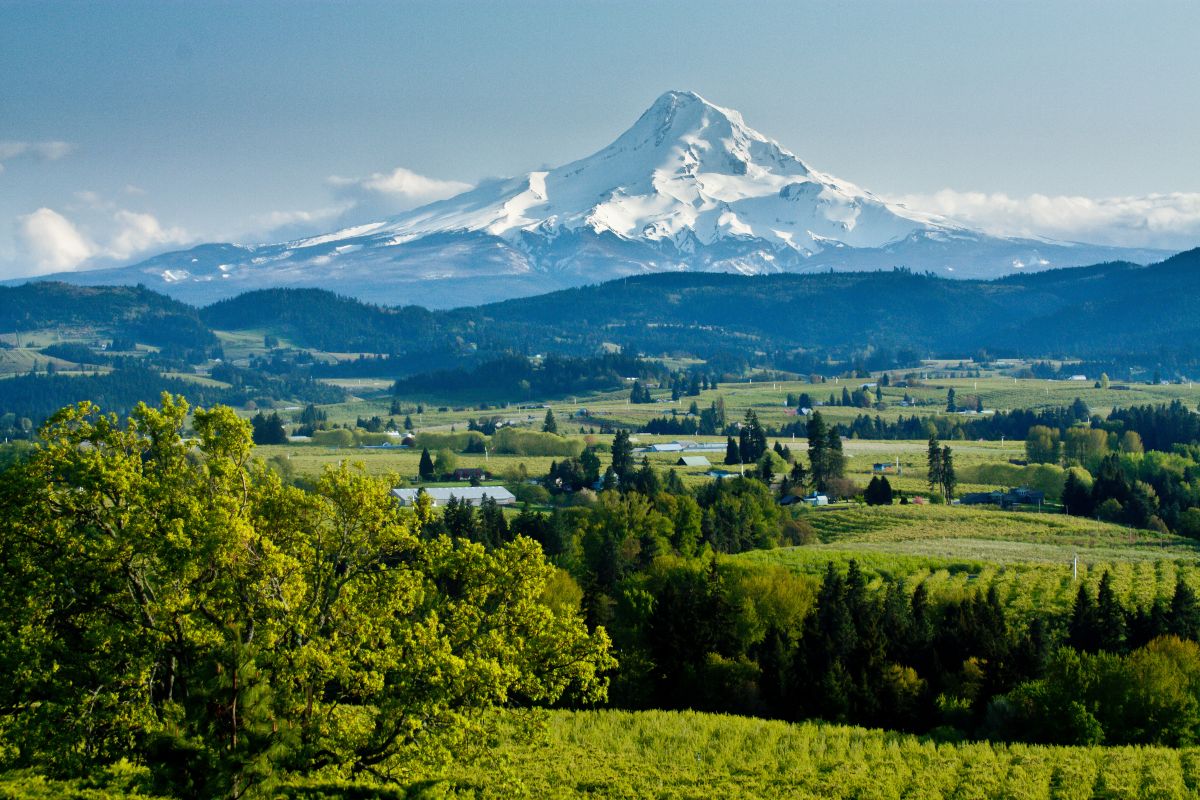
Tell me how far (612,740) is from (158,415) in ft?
64.6

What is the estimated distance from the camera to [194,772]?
2509 cm

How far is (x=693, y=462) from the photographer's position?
146000 mm

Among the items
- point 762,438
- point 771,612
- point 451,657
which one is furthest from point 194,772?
point 762,438

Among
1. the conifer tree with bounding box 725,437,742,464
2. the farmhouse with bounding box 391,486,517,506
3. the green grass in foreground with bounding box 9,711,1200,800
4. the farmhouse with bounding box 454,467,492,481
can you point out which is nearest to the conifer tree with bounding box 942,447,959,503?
the conifer tree with bounding box 725,437,742,464

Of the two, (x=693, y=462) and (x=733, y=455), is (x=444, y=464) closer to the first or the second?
(x=693, y=462)

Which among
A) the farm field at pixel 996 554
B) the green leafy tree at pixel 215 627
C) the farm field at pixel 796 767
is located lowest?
the farm field at pixel 996 554

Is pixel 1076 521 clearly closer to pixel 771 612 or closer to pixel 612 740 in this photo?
pixel 771 612

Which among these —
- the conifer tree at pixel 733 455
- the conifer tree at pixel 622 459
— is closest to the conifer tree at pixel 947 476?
the conifer tree at pixel 622 459

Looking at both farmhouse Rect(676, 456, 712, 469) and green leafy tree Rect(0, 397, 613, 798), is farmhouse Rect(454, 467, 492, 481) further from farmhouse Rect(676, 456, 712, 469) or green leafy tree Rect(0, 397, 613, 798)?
green leafy tree Rect(0, 397, 613, 798)

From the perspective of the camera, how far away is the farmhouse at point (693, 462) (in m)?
A: 144

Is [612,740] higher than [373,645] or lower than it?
lower

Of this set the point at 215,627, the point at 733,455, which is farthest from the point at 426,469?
the point at 215,627

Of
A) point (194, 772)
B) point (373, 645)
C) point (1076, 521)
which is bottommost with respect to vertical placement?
point (1076, 521)

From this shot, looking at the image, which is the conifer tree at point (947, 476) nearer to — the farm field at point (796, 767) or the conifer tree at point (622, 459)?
the conifer tree at point (622, 459)
